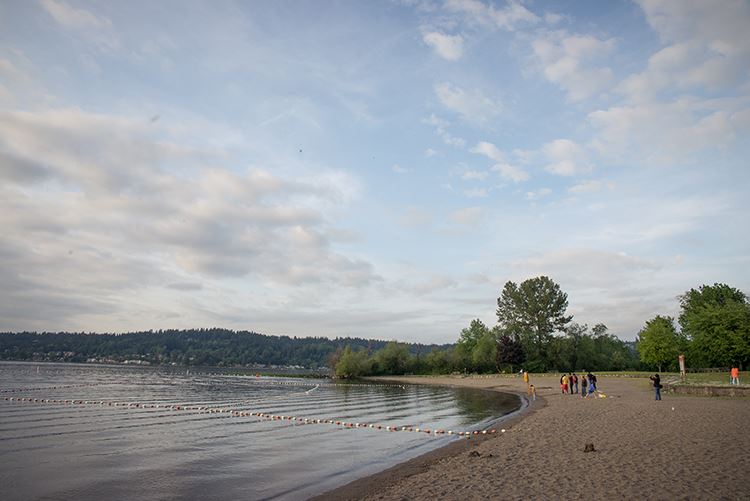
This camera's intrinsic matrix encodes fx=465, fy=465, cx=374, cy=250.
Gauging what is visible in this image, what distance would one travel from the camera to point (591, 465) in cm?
1484

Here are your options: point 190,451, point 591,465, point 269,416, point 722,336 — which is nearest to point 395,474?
point 591,465

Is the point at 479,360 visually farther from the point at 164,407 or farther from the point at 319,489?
the point at 319,489

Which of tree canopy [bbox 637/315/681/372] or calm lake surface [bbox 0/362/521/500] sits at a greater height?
tree canopy [bbox 637/315/681/372]

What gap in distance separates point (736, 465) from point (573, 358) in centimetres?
10484

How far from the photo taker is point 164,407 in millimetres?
41438

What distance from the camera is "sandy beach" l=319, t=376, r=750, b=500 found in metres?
12.0

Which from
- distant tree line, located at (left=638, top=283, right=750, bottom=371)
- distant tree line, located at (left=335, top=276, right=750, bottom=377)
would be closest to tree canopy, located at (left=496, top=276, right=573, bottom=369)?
distant tree line, located at (left=335, top=276, right=750, bottom=377)

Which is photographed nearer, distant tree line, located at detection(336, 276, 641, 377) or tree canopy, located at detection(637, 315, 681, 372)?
tree canopy, located at detection(637, 315, 681, 372)

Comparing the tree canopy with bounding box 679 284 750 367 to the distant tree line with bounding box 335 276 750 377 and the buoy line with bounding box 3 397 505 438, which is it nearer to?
the distant tree line with bounding box 335 276 750 377

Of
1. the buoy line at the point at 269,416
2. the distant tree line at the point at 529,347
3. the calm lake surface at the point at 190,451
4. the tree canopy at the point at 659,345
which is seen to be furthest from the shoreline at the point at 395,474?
the distant tree line at the point at 529,347

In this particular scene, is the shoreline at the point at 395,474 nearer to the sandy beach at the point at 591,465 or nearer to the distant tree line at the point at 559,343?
the sandy beach at the point at 591,465

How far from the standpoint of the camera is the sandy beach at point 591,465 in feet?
39.3

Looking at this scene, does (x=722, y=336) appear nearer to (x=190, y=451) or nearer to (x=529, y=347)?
(x=529, y=347)

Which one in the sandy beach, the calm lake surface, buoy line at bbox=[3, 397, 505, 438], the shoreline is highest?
the sandy beach
